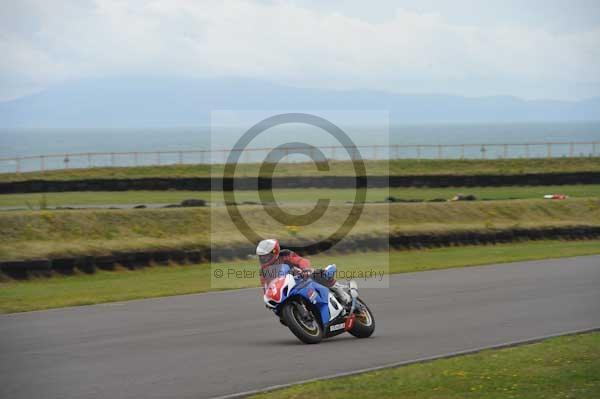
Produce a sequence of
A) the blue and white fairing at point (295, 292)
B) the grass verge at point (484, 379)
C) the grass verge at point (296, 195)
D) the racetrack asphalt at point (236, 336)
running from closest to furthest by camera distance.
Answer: the grass verge at point (484, 379)
the racetrack asphalt at point (236, 336)
the blue and white fairing at point (295, 292)
the grass verge at point (296, 195)

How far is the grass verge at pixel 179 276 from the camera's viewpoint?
55.7ft

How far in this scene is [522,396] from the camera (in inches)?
314

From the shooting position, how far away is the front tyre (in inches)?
432

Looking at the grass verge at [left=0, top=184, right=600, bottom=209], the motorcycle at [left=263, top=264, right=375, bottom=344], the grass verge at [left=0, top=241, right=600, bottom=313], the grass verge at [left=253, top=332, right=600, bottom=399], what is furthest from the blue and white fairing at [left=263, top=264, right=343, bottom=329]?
the grass verge at [left=0, top=184, right=600, bottom=209]

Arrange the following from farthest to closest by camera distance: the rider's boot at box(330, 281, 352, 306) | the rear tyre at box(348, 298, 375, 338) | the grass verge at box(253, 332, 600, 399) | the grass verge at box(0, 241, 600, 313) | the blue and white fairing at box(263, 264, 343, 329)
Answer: the grass verge at box(0, 241, 600, 313) < the rear tyre at box(348, 298, 375, 338) < the rider's boot at box(330, 281, 352, 306) < the blue and white fairing at box(263, 264, 343, 329) < the grass verge at box(253, 332, 600, 399)

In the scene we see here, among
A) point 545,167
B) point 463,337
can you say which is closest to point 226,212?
point 463,337

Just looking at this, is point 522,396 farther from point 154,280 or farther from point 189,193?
point 189,193

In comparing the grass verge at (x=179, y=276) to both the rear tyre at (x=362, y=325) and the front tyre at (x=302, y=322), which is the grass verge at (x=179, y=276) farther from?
the rear tyre at (x=362, y=325)

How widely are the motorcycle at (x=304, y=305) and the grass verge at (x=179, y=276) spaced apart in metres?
6.30

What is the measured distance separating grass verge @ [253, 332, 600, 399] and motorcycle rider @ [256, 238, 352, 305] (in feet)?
6.92

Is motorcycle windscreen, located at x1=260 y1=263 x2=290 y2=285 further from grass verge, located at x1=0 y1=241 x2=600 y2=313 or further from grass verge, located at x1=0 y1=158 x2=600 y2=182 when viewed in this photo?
grass verge, located at x1=0 y1=158 x2=600 y2=182

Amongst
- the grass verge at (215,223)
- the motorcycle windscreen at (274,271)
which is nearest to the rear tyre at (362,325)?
the motorcycle windscreen at (274,271)

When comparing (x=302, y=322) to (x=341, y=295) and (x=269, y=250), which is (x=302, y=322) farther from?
(x=269, y=250)

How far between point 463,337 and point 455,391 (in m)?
3.45
